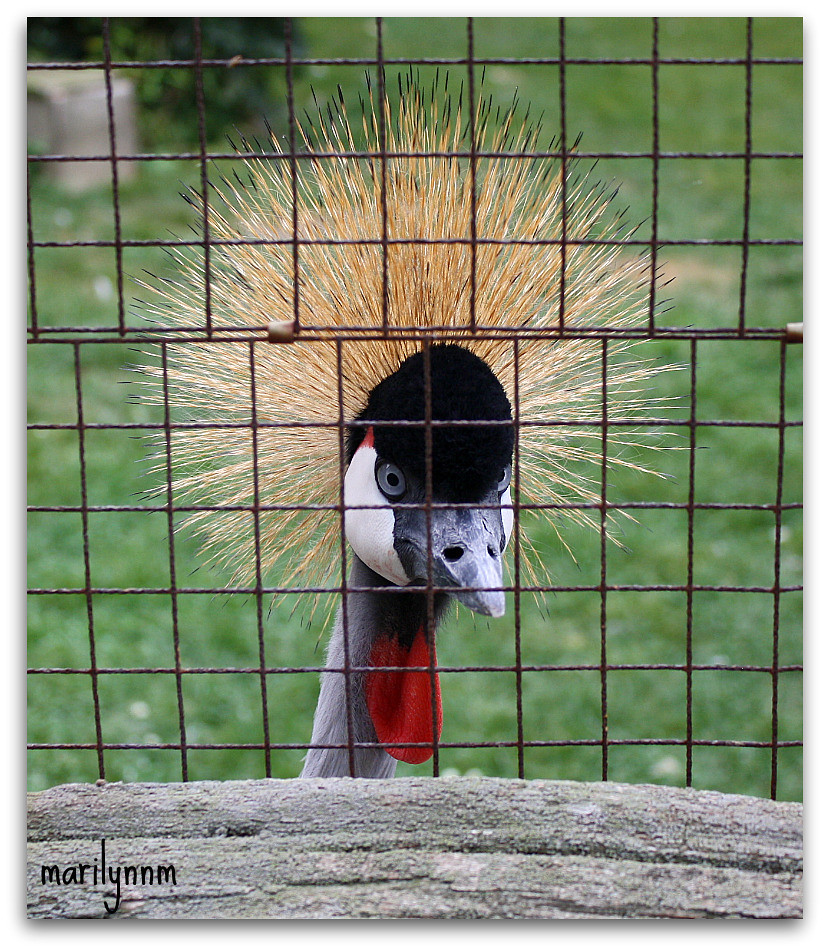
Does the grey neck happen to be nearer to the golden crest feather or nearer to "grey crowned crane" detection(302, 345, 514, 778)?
"grey crowned crane" detection(302, 345, 514, 778)

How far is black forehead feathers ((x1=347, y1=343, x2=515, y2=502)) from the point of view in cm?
155

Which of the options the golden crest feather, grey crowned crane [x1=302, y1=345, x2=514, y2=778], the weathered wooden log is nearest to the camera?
the weathered wooden log

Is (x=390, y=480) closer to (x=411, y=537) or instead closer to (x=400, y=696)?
(x=411, y=537)

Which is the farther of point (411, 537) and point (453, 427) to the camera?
point (411, 537)

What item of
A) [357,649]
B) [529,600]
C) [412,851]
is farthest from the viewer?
[529,600]

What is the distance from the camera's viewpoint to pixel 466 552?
148cm

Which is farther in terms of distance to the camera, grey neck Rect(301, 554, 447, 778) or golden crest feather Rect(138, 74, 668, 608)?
grey neck Rect(301, 554, 447, 778)

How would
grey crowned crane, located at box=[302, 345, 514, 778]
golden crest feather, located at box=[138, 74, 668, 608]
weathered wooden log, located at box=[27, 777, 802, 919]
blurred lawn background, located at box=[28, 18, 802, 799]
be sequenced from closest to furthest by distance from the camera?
weathered wooden log, located at box=[27, 777, 802, 919] → grey crowned crane, located at box=[302, 345, 514, 778] → golden crest feather, located at box=[138, 74, 668, 608] → blurred lawn background, located at box=[28, 18, 802, 799]

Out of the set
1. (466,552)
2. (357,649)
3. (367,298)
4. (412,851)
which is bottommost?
(412,851)

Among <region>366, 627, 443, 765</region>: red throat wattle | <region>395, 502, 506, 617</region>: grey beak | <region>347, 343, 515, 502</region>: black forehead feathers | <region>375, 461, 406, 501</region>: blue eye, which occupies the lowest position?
<region>366, 627, 443, 765</region>: red throat wattle

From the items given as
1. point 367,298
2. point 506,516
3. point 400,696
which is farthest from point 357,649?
point 367,298

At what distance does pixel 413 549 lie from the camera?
1.62 m

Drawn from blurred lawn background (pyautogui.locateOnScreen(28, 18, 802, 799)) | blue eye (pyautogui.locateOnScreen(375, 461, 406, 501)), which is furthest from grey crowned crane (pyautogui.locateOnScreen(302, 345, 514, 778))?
blurred lawn background (pyautogui.locateOnScreen(28, 18, 802, 799))

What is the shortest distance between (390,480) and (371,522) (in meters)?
0.08
